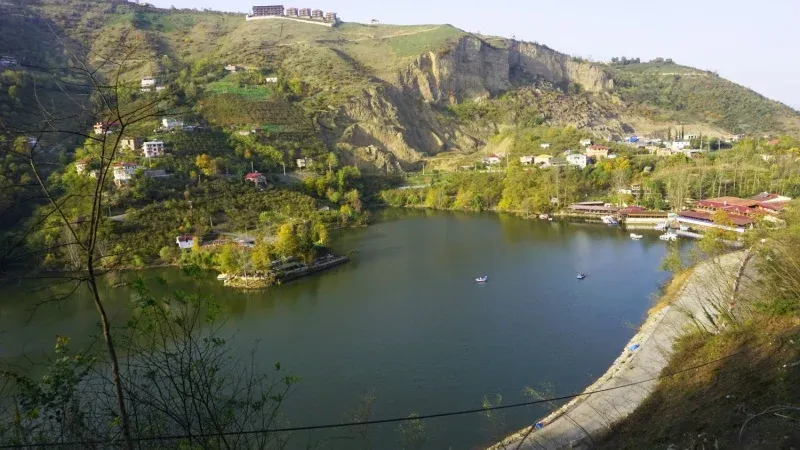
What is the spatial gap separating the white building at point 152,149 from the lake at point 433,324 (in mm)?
6479

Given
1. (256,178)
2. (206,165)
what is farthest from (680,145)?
(206,165)

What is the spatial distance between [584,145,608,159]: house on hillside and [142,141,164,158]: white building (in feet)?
61.8

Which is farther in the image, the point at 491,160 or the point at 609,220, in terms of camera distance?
the point at 491,160

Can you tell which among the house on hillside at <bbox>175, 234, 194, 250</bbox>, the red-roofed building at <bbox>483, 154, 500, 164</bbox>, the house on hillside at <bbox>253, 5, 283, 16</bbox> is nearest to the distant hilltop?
the house on hillside at <bbox>253, 5, 283, 16</bbox>

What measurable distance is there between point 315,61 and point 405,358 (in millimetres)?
28384

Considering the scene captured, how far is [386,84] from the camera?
3278cm

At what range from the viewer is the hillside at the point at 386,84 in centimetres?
2736

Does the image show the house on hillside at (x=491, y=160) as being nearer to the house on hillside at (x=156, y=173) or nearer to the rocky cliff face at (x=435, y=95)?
the rocky cliff face at (x=435, y=95)

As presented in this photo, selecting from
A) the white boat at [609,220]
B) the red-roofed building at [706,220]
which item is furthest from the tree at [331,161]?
the red-roofed building at [706,220]

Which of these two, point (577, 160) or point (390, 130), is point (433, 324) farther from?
point (390, 130)

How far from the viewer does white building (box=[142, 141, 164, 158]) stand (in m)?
18.3

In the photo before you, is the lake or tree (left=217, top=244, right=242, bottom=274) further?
tree (left=217, top=244, right=242, bottom=274)

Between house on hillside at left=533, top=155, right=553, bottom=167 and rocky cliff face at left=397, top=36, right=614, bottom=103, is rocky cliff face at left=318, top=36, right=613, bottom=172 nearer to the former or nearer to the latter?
rocky cliff face at left=397, top=36, right=614, bottom=103

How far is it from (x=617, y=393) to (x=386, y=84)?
93.5ft
